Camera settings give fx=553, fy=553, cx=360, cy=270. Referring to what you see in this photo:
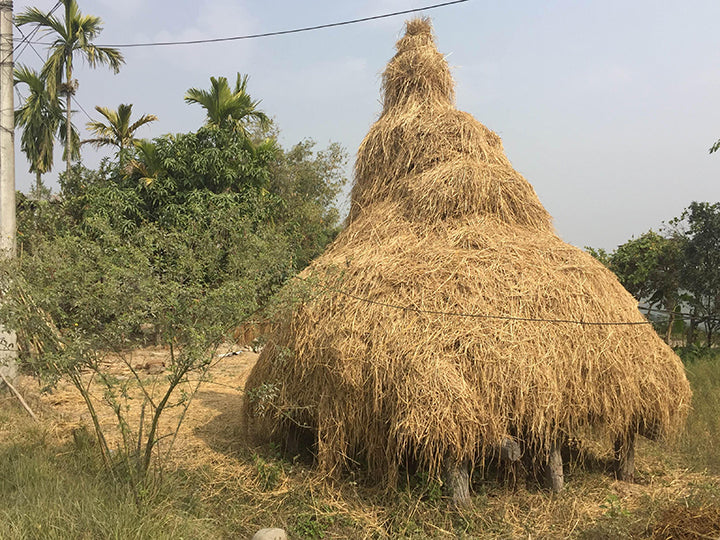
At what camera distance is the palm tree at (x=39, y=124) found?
63.8ft

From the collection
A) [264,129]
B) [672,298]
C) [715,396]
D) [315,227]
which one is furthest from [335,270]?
[264,129]

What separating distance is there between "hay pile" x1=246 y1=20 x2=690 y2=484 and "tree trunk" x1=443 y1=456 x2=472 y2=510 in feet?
0.42

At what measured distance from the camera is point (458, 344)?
5098 mm

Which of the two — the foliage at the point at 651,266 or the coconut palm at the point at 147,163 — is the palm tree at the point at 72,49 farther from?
the foliage at the point at 651,266

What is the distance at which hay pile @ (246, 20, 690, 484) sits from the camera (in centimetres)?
490

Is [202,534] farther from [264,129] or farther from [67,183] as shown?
[264,129]

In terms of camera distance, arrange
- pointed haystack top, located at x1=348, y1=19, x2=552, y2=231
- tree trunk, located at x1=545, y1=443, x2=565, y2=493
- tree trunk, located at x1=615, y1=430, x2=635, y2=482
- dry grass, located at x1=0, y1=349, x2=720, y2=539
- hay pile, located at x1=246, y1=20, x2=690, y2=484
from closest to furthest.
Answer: dry grass, located at x1=0, y1=349, x2=720, y2=539 → hay pile, located at x1=246, y1=20, x2=690, y2=484 → tree trunk, located at x1=545, y1=443, x2=565, y2=493 → tree trunk, located at x1=615, y1=430, x2=635, y2=482 → pointed haystack top, located at x1=348, y1=19, x2=552, y2=231

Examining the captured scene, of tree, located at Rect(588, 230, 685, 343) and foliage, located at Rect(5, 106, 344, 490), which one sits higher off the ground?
tree, located at Rect(588, 230, 685, 343)

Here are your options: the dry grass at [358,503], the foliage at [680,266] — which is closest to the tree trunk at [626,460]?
the dry grass at [358,503]

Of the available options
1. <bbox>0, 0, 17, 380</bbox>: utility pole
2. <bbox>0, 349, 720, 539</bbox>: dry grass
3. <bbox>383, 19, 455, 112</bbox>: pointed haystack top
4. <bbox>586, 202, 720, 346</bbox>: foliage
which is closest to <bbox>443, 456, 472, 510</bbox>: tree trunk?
<bbox>0, 349, 720, 539</bbox>: dry grass

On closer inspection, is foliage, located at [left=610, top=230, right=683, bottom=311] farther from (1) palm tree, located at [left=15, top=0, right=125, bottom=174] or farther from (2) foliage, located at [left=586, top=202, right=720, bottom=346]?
(1) palm tree, located at [left=15, top=0, right=125, bottom=174]

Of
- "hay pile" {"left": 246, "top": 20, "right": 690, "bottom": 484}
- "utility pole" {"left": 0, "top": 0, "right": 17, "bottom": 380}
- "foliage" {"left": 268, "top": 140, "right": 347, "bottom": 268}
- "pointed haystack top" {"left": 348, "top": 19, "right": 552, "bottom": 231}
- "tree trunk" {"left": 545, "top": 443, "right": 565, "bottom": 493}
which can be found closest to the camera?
"hay pile" {"left": 246, "top": 20, "right": 690, "bottom": 484}

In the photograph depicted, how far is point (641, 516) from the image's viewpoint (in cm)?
509

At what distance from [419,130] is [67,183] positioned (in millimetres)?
12729
